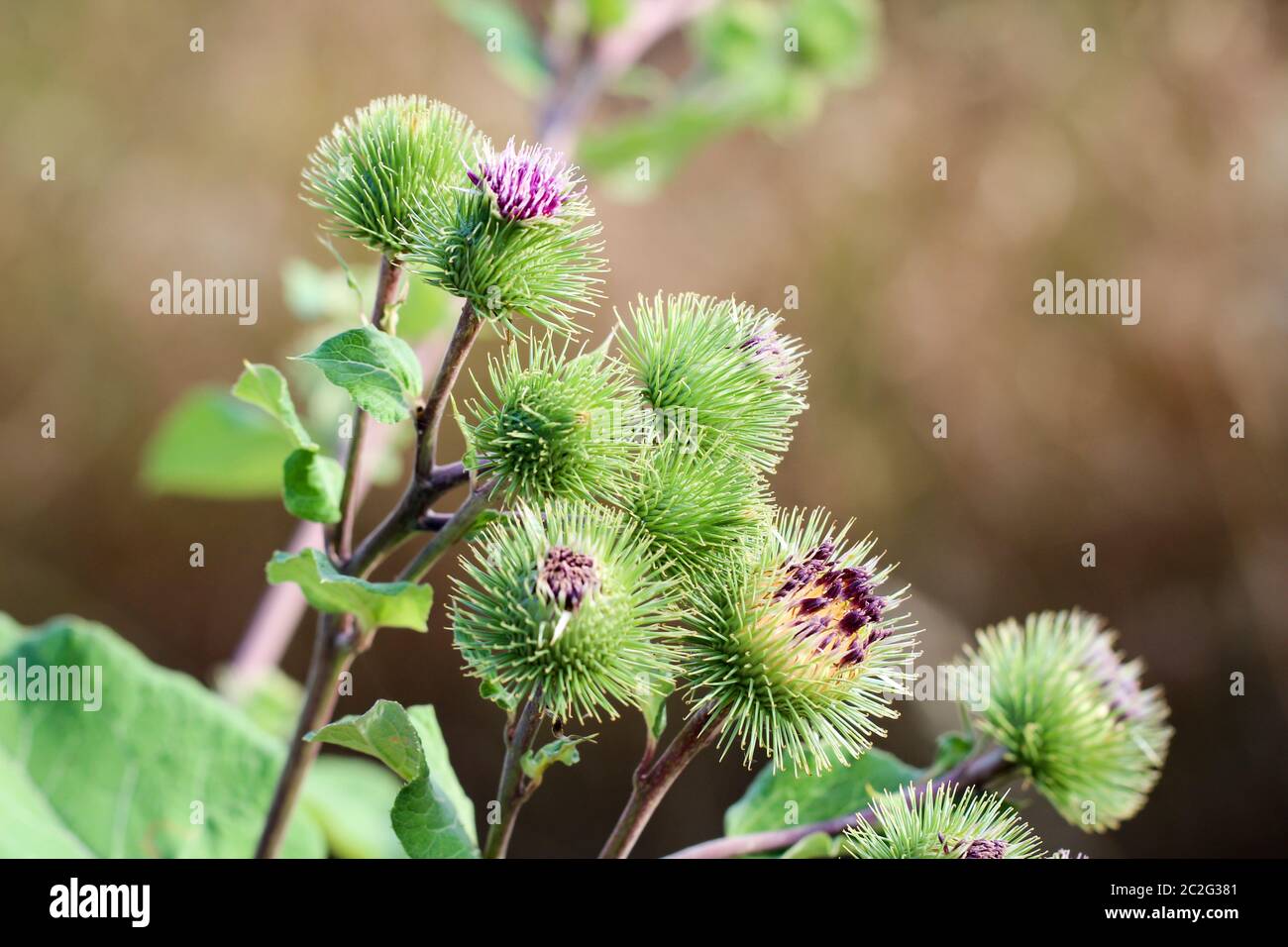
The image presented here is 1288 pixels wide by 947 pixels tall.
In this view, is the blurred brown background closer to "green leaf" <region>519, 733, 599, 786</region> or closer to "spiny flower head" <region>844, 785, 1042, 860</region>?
"spiny flower head" <region>844, 785, 1042, 860</region>

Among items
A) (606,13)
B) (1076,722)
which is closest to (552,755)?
(1076,722)

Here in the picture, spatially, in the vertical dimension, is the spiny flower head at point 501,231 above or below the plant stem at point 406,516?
above

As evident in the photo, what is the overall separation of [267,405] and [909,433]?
3450mm

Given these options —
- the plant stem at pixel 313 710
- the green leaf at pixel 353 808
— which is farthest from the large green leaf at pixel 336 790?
the plant stem at pixel 313 710

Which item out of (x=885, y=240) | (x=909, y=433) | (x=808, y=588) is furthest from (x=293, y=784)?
(x=885, y=240)

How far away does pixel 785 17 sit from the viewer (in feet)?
7.66

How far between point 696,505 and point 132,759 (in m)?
0.71

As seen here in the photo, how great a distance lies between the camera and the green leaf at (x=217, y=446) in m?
1.80

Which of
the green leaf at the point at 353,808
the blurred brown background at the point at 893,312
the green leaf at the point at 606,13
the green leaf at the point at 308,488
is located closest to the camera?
the green leaf at the point at 308,488

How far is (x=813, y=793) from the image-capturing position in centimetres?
105

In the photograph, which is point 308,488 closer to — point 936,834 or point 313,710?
point 313,710

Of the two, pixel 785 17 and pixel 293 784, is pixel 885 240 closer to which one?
pixel 785 17

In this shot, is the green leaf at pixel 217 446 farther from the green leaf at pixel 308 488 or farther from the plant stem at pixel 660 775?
the plant stem at pixel 660 775

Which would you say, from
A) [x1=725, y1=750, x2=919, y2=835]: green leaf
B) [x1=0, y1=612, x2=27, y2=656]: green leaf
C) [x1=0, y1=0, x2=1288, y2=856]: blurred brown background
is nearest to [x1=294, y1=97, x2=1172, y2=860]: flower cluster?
[x1=725, y1=750, x2=919, y2=835]: green leaf
